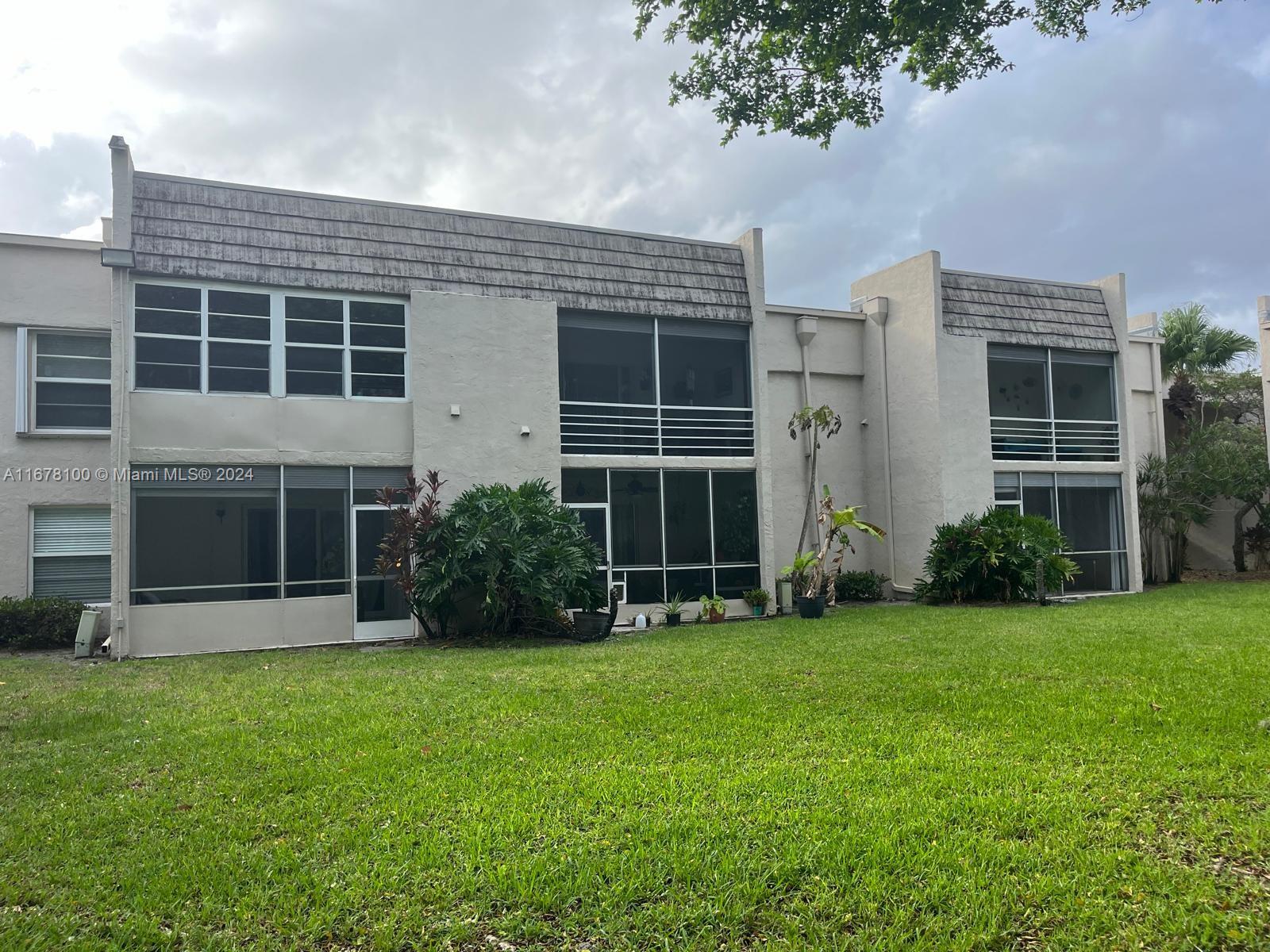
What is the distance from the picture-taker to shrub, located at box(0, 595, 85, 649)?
13.0 meters

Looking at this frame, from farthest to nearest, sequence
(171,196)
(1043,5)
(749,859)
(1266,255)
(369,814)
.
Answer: (1266,255), (171,196), (1043,5), (369,814), (749,859)

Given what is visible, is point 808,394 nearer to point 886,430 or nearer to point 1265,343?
point 886,430

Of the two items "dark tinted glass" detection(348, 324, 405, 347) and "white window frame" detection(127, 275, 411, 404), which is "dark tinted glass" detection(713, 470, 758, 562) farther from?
"dark tinted glass" detection(348, 324, 405, 347)

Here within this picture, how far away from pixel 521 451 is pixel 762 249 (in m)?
6.18

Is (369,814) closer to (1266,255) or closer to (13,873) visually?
(13,873)

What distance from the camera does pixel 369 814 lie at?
483 cm

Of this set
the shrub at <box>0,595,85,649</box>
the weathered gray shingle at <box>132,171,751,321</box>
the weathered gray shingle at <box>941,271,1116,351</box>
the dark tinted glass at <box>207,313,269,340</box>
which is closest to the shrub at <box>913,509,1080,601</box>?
the weathered gray shingle at <box>941,271,1116,351</box>

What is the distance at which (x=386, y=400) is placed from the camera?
45.8ft

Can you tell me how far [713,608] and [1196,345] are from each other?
16656 millimetres

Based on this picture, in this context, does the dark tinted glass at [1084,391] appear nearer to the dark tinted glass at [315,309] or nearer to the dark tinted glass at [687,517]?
the dark tinted glass at [687,517]

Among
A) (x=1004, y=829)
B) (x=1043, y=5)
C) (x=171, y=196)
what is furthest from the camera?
(x=171, y=196)

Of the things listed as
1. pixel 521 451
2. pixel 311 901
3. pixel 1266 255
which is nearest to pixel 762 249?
pixel 521 451

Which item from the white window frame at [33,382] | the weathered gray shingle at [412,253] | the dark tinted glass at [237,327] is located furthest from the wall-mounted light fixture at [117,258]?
the white window frame at [33,382]

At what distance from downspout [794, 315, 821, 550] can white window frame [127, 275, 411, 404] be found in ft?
25.9
